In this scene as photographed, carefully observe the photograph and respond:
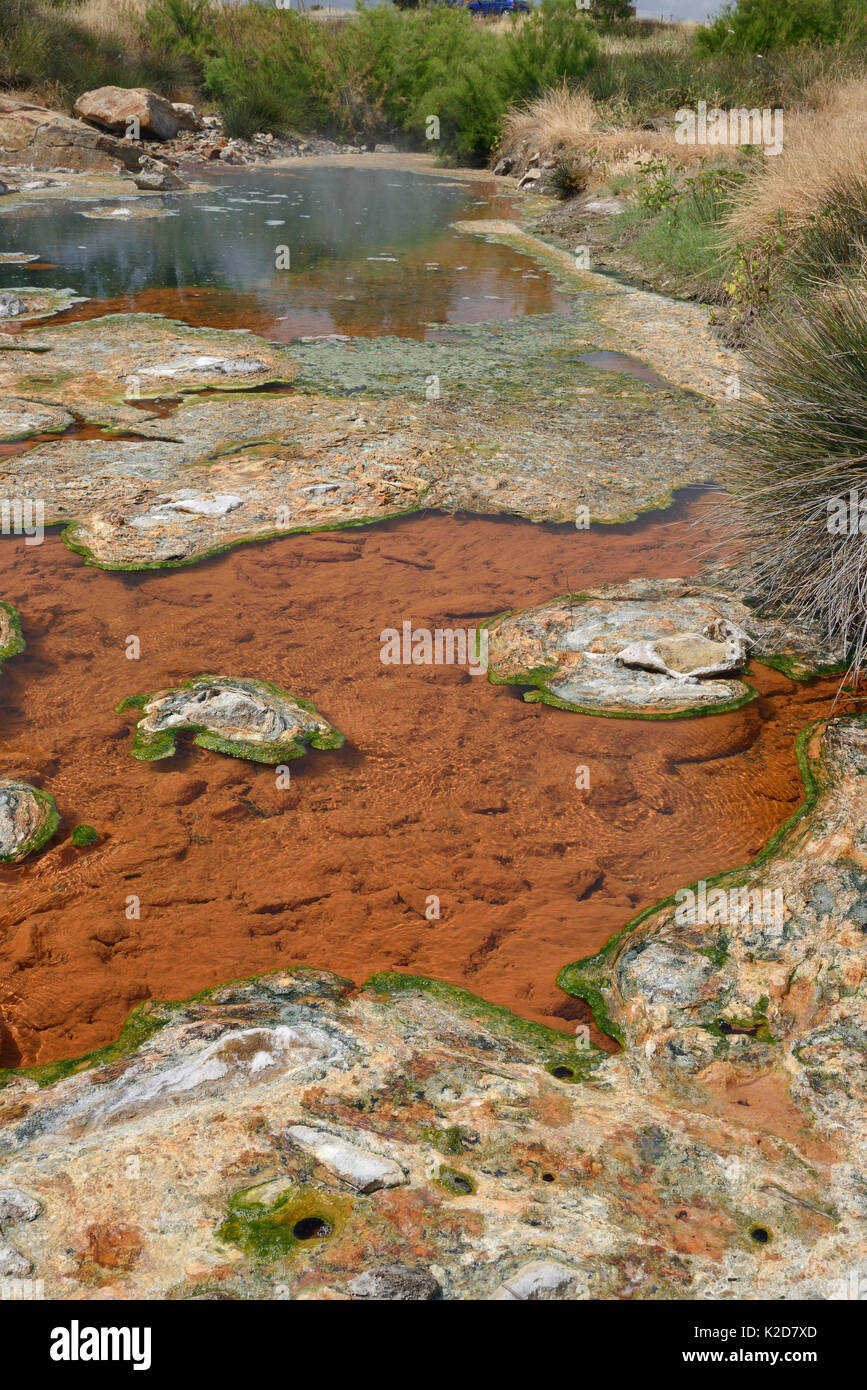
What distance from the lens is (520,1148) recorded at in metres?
2.16

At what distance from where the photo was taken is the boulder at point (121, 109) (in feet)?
63.4

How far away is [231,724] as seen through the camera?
3.73 m

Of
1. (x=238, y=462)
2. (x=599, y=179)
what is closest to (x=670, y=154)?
(x=599, y=179)

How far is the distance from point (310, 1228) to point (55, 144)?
19.8 m

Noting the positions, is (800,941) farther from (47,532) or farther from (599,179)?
(599,179)

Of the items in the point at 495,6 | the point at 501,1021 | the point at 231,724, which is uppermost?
the point at 495,6

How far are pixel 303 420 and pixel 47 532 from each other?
6.82 ft

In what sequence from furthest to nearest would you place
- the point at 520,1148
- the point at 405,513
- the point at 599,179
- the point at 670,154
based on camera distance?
the point at 599,179
the point at 670,154
the point at 405,513
the point at 520,1148

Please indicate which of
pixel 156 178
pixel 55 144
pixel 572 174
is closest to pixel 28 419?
pixel 156 178

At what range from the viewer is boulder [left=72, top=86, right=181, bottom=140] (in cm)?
1933

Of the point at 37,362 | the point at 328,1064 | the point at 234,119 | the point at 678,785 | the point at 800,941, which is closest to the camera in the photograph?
the point at 328,1064

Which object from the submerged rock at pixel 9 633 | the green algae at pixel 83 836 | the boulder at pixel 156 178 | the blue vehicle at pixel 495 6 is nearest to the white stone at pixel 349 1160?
the green algae at pixel 83 836

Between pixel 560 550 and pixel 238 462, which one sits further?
pixel 238 462

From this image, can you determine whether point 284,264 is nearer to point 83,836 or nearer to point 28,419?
point 28,419
